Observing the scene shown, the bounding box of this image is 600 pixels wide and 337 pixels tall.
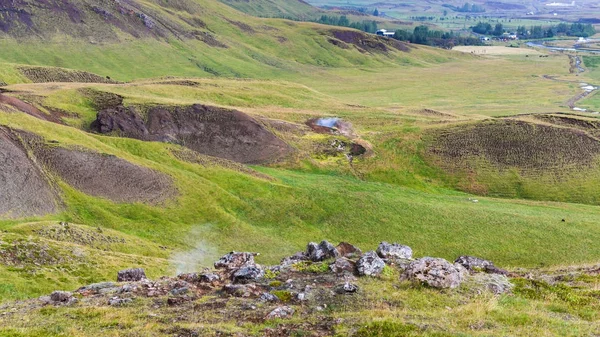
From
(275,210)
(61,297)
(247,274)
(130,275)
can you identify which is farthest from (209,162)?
(61,297)

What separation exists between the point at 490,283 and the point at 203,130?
66.7 meters

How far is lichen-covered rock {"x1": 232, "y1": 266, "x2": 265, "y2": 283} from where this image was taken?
1139 inches

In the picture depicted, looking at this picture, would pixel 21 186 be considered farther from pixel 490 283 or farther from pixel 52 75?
pixel 52 75

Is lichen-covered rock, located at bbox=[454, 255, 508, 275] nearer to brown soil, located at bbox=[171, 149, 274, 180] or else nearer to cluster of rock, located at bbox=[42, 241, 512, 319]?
cluster of rock, located at bbox=[42, 241, 512, 319]

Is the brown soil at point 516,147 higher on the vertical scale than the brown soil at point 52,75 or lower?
lower

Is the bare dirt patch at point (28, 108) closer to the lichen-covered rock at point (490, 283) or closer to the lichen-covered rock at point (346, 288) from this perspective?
the lichen-covered rock at point (346, 288)

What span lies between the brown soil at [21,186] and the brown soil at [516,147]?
60801 millimetres

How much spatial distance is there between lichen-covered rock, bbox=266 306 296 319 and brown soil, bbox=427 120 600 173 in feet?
221

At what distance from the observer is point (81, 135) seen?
65188mm

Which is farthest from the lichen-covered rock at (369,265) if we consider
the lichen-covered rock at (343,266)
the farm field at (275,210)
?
the farm field at (275,210)

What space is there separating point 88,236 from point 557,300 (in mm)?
35717

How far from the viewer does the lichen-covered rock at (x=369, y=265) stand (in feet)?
93.1

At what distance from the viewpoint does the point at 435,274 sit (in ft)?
88.3

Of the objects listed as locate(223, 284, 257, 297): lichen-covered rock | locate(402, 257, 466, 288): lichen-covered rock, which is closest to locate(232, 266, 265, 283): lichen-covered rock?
locate(223, 284, 257, 297): lichen-covered rock
